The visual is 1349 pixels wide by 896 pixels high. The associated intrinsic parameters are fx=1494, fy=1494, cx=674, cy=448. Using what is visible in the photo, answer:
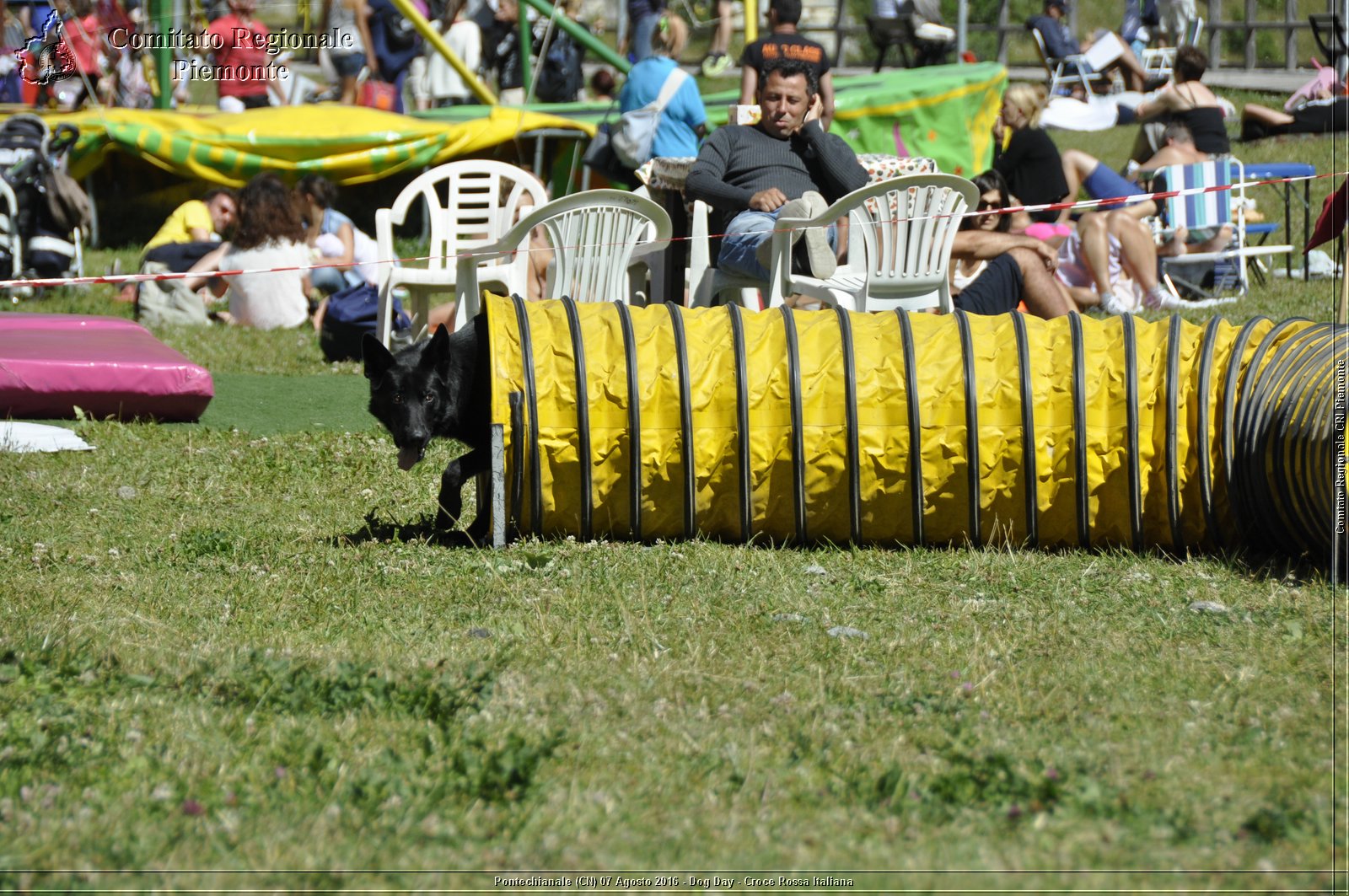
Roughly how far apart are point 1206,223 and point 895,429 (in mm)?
7305

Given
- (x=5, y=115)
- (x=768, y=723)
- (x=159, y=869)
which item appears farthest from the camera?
(x=5, y=115)

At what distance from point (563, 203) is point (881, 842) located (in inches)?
230

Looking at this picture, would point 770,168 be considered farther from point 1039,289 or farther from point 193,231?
point 193,231

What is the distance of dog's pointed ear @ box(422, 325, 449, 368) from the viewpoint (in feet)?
17.5

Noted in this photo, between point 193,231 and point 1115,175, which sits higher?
point 1115,175

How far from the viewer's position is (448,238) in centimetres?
1060

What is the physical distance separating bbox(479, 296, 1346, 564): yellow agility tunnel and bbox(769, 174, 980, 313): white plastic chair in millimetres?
2786

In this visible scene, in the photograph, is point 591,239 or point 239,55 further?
point 239,55

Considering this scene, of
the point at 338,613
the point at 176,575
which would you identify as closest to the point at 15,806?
the point at 338,613

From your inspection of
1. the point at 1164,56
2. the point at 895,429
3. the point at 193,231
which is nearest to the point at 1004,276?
the point at 895,429

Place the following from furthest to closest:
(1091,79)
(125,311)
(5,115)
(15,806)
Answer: (1091,79), (5,115), (125,311), (15,806)

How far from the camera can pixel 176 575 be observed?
5.23 meters

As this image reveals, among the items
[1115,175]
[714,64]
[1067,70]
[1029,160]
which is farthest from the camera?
[714,64]

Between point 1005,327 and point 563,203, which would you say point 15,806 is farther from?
point 563,203
